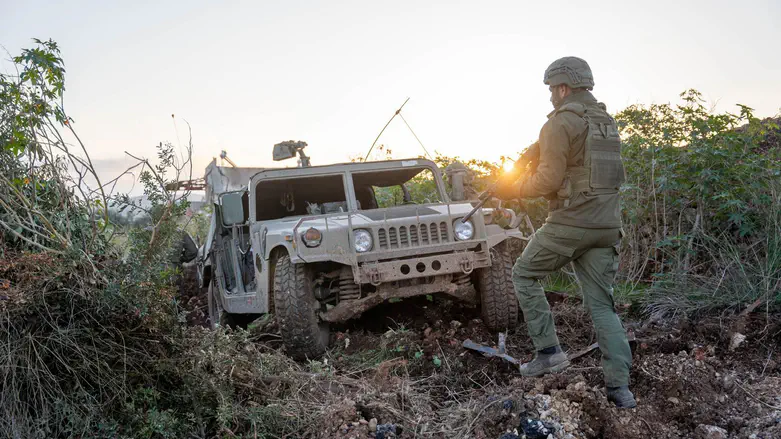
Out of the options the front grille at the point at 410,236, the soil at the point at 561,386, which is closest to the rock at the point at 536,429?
the soil at the point at 561,386

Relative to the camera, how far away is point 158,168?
3.99 metres

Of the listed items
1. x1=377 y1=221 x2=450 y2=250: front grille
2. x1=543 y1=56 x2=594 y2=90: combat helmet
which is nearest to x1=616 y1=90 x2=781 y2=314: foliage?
x1=377 y1=221 x2=450 y2=250: front grille

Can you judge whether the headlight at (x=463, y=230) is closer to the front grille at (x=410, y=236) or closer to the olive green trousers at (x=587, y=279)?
the front grille at (x=410, y=236)

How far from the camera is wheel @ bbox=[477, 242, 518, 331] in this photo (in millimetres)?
5078

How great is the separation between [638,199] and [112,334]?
15.5 feet

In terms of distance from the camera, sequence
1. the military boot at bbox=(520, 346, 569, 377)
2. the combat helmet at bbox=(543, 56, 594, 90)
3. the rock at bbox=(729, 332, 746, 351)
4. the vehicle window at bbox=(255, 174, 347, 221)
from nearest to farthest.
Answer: the combat helmet at bbox=(543, 56, 594, 90) → the military boot at bbox=(520, 346, 569, 377) → the rock at bbox=(729, 332, 746, 351) → the vehicle window at bbox=(255, 174, 347, 221)

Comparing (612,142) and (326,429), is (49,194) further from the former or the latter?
(612,142)

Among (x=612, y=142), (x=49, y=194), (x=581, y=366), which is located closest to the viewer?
(x=612, y=142)

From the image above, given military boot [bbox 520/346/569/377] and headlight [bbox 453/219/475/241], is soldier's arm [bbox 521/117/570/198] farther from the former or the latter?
headlight [bbox 453/219/475/241]

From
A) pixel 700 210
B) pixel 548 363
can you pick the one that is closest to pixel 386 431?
pixel 548 363

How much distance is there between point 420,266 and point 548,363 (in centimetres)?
132

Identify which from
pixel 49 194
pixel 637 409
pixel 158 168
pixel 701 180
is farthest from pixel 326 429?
pixel 701 180

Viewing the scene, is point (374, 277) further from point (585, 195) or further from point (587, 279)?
point (585, 195)

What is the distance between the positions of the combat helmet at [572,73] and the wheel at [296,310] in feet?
7.34
